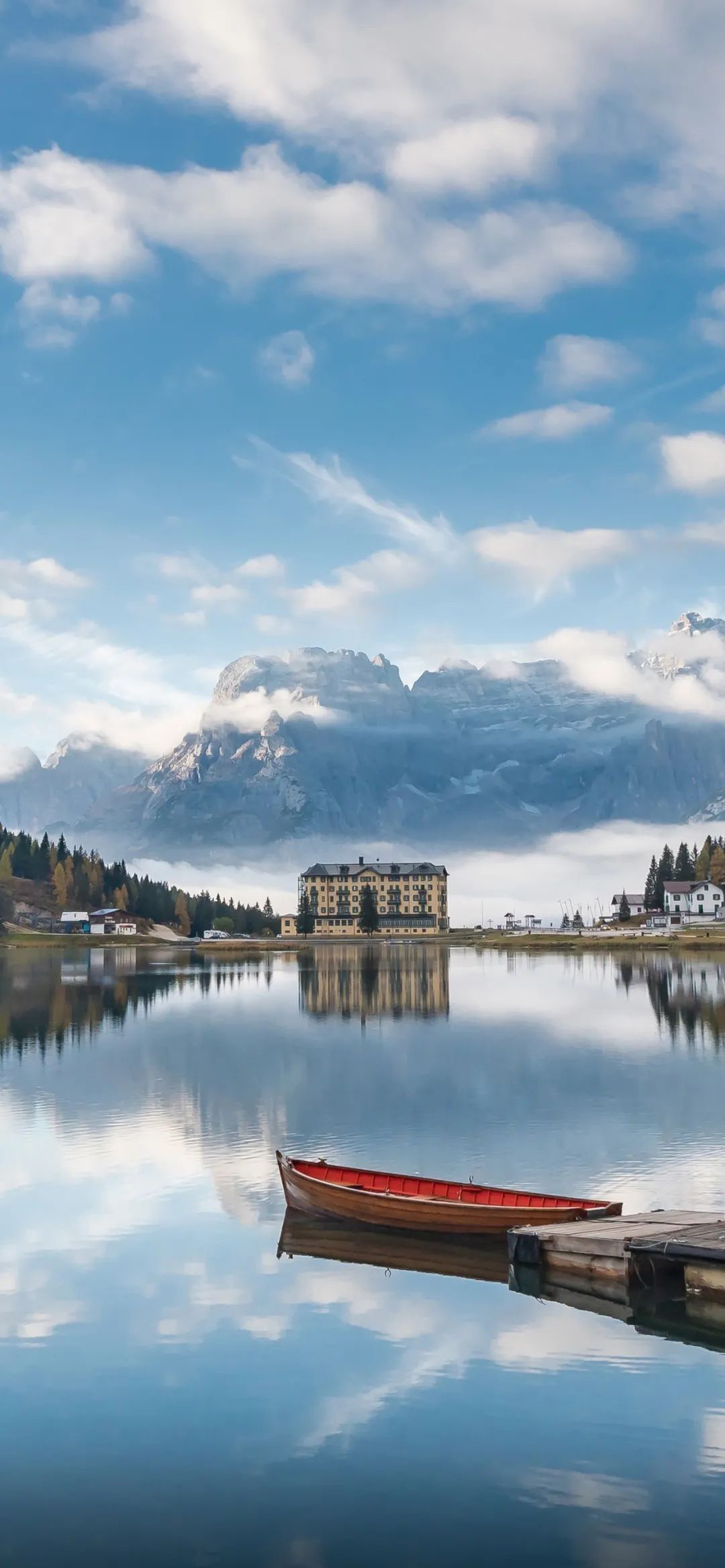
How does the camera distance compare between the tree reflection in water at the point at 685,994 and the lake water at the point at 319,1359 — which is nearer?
the lake water at the point at 319,1359

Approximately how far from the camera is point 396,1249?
36688mm

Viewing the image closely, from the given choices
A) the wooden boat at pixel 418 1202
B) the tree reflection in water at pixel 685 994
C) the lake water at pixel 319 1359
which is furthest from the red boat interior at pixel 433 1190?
the tree reflection in water at pixel 685 994

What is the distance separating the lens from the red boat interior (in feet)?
120

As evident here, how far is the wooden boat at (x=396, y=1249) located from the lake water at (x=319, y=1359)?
0.88 feet

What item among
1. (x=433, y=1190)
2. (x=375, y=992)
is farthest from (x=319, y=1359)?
(x=375, y=992)

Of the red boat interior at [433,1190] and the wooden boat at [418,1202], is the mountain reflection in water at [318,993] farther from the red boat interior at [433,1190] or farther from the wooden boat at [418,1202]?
the wooden boat at [418,1202]

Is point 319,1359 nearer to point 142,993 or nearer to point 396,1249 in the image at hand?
point 396,1249

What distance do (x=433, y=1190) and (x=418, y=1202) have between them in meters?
1.94

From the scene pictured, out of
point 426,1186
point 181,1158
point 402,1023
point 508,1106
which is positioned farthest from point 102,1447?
point 402,1023

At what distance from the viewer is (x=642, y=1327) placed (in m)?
29.3

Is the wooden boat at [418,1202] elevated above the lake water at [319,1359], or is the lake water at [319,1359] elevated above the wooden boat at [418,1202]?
the wooden boat at [418,1202]

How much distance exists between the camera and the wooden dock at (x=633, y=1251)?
30781 millimetres

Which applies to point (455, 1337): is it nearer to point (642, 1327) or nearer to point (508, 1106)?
point (642, 1327)

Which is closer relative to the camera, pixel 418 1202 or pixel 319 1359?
pixel 319 1359
